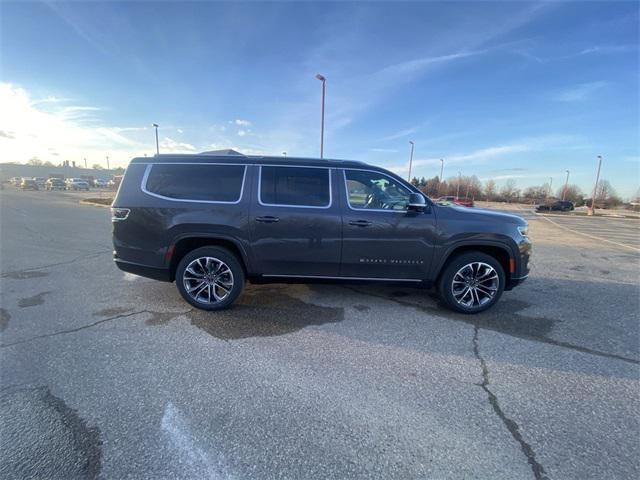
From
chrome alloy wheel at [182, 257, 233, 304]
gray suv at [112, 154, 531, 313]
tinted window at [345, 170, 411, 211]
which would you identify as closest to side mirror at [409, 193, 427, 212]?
gray suv at [112, 154, 531, 313]

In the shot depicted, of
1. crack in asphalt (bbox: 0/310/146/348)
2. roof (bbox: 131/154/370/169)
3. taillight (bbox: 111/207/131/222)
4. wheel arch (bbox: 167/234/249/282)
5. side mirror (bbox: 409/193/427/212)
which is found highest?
roof (bbox: 131/154/370/169)

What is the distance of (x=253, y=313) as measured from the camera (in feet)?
13.9

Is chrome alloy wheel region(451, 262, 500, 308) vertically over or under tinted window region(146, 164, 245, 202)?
under

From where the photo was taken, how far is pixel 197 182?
13.8 feet

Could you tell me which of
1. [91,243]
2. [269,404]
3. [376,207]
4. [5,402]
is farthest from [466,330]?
[91,243]

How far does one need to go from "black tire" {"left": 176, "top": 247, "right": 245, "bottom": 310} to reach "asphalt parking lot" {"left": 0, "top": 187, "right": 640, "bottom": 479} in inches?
6.8

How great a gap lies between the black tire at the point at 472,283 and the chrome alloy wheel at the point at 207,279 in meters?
2.94

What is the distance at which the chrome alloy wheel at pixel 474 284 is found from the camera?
4.29 metres

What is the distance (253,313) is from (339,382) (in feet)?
5.97

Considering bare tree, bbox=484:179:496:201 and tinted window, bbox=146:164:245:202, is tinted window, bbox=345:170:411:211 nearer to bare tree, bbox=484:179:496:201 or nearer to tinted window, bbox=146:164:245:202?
tinted window, bbox=146:164:245:202

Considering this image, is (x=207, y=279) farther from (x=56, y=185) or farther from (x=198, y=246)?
(x=56, y=185)

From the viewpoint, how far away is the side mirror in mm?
4000

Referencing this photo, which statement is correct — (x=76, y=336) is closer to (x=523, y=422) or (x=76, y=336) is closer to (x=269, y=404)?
(x=269, y=404)

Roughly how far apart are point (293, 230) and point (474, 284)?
2.60 meters
